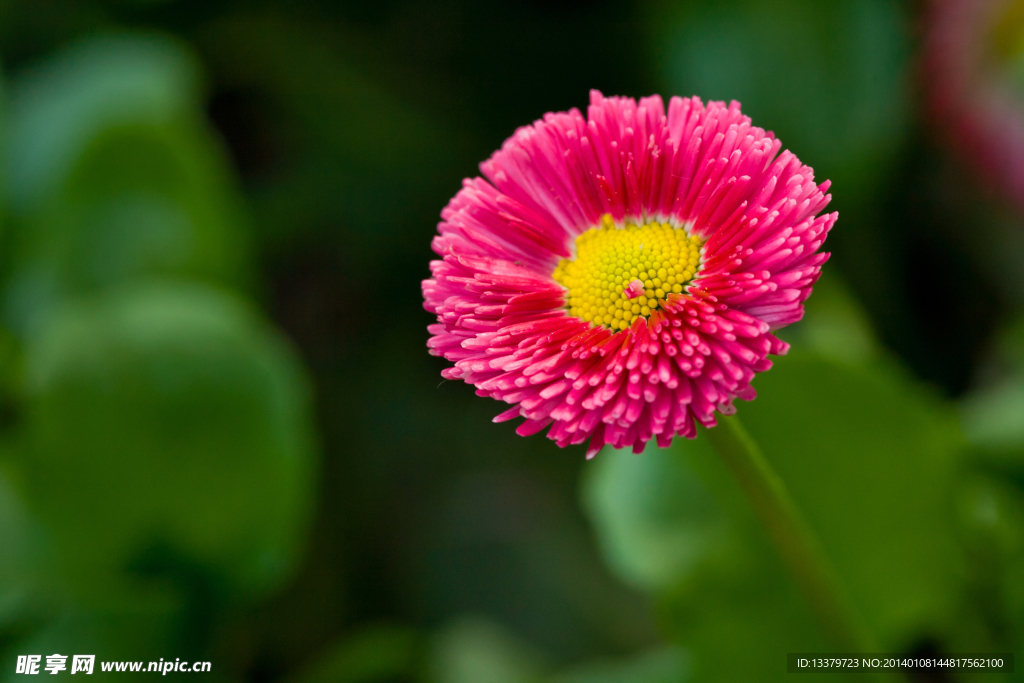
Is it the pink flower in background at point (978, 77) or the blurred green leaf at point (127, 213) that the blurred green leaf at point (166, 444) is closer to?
the blurred green leaf at point (127, 213)

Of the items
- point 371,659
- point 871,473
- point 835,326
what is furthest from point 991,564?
point 371,659

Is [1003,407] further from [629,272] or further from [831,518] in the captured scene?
[629,272]

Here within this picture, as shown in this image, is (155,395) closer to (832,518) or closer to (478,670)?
(478,670)

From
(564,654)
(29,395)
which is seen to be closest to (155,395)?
(29,395)

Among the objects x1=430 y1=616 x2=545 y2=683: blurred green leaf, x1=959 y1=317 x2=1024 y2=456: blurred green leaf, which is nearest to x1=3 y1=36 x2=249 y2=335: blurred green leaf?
x1=430 y1=616 x2=545 y2=683: blurred green leaf

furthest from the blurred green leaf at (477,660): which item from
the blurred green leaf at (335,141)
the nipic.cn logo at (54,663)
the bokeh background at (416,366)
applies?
the blurred green leaf at (335,141)

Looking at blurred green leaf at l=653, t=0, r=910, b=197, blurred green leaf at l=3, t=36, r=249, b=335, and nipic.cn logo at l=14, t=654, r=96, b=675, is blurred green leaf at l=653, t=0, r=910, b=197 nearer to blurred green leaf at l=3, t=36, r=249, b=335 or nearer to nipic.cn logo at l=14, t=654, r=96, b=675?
blurred green leaf at l=3, t=36, r=249, b=335
